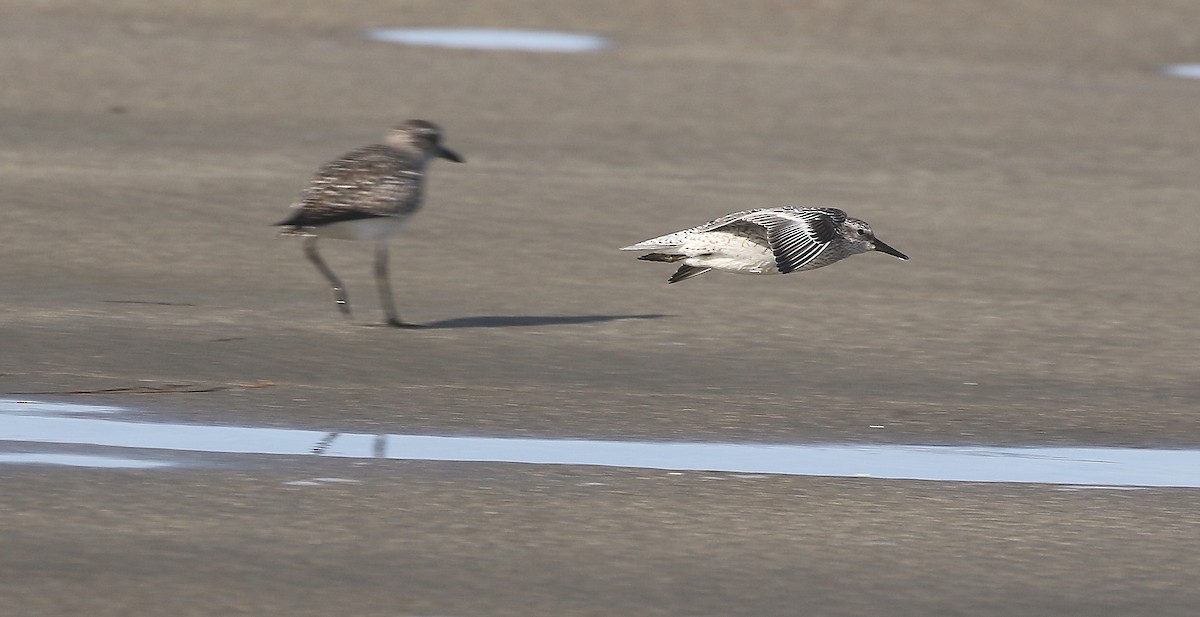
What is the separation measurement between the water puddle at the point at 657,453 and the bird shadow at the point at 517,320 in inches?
103

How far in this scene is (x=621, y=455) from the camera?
733 centimetres

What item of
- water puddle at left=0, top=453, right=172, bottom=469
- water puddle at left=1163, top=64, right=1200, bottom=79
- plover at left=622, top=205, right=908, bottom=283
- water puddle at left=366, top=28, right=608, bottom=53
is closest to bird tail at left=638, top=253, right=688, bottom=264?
plover at left=622, top=205, right=908, bottom=283

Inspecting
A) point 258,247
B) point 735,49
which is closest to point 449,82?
point 735,49

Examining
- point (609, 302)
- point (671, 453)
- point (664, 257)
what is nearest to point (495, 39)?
point (609, 302)

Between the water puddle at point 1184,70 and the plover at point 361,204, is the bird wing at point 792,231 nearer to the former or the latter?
the plover at point 361,204

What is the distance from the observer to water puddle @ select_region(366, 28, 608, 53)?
19719 millimetres

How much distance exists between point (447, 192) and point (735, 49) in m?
6.78

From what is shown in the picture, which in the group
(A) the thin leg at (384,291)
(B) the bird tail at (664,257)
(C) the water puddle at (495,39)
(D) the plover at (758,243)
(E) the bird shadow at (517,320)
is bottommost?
(E) the bird shadow at (517,320)

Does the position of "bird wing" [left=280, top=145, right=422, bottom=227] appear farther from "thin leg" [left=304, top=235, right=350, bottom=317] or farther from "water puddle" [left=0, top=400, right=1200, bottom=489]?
"water puddle" [left=0, top=400, right=1200, bottom=489]

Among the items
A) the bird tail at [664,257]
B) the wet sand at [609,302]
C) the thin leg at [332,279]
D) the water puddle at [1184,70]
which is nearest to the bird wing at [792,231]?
the bird tail at [664,257]

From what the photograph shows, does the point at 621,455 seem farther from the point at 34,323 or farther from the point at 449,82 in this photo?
the point at 449,82

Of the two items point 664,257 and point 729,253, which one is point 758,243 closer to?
point 729,253

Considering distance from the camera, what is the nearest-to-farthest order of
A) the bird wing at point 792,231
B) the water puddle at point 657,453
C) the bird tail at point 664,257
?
the water puddle at point 657,453
the bird wing at point 792,231
the bird tail at point 664,257

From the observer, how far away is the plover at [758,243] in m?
9.24
